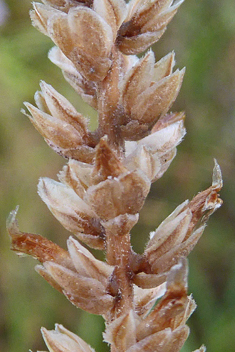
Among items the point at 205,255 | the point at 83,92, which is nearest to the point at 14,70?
the point at 205,255

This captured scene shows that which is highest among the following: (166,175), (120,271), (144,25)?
(144,25)

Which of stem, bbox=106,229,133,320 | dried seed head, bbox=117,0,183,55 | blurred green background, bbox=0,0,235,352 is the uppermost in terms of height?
dried seed head, bbox=117,0,183,55

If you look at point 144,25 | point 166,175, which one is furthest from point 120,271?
point 166,175

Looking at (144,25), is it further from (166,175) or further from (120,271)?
(166,175)

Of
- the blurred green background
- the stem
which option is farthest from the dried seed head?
the blurred green background

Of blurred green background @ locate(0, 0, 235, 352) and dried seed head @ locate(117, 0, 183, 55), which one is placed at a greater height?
dried seed head @ locate(117, 0, 183, 55)

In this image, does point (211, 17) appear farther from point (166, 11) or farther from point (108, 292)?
point (108, 292)

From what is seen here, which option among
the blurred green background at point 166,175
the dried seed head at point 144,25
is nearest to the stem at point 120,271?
the dried seed head at point 144,25

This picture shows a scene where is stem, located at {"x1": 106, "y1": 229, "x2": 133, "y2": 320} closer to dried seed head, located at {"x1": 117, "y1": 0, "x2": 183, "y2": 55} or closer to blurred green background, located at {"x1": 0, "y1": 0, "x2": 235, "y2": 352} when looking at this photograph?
dried seed head, located at {"x1": 117, "y1": 0, "x2": 183, "y2": 55}
